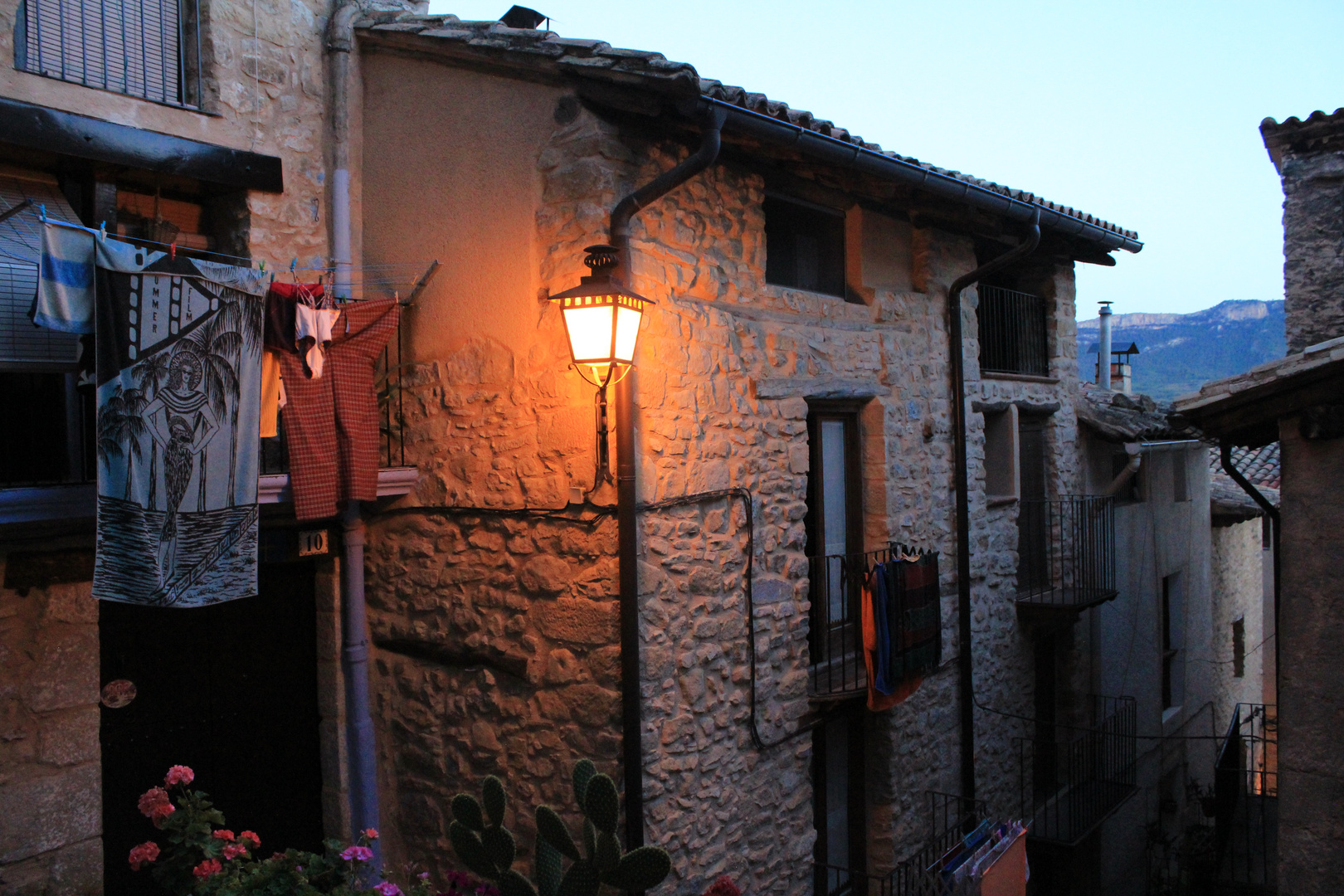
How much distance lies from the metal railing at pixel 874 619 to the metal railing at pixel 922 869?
1199 millimetres

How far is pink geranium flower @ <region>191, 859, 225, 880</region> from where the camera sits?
3768 millimetres

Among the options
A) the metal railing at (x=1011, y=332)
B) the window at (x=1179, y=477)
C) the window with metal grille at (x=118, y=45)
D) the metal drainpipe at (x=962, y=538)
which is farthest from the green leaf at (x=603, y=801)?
the window at (x=1179, y=477)

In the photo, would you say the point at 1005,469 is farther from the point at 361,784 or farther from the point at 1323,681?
the point at 361,784

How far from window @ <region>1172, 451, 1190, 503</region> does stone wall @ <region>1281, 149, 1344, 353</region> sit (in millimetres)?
2060

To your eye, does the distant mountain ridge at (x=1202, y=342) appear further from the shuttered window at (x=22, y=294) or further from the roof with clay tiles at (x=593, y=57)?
the shuttered window at (x=22, y=294)

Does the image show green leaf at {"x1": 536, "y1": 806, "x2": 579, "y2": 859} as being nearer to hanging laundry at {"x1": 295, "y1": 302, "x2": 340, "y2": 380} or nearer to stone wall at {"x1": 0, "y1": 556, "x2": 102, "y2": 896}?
stone wall at {"x1": 0, "y1": 556, "x2": 102, "y2": 896}

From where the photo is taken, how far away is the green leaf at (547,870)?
4.29 meters

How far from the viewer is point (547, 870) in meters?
4.30

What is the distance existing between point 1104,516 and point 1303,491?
5.31 meters

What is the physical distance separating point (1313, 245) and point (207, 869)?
11.2 meters

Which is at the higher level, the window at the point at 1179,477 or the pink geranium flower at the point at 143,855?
the window at the point at 1179,477

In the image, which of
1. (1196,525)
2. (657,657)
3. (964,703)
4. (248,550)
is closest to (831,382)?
(657,657)

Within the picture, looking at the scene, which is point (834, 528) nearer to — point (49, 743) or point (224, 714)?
point (224, 714)

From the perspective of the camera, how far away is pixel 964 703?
8.08 meters
